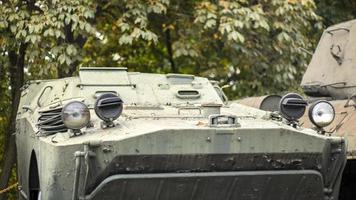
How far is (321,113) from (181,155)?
1.49 metres

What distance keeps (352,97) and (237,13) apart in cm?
403

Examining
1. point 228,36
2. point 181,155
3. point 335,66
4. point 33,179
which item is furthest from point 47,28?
point 181,155

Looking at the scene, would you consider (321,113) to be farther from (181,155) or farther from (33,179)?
(33,179)

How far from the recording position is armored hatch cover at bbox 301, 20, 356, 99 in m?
9.34

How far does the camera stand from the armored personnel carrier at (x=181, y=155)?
582cm

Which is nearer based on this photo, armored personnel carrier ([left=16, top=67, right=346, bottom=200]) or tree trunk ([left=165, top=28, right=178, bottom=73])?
armored personnel carrier ([left=16, top=67, right=346, bottom=200])

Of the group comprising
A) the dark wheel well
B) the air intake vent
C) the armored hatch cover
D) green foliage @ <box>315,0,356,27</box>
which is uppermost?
green foliage @ <box>315,0,356,27</box>

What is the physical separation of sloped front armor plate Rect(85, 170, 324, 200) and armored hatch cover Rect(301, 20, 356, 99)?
3.01m

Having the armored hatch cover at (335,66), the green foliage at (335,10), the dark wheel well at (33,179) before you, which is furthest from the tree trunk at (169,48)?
the dark wheel well at (33,179)

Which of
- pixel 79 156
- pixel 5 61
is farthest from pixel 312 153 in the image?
pixel 5 61

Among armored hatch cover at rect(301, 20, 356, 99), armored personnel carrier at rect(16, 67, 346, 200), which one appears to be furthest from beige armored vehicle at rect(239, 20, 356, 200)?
armored personnel carrier at rect(16, 67, 346, 200)

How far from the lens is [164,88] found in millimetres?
7965

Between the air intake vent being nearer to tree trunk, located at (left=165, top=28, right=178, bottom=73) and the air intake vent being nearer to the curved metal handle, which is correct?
the curved metal handle

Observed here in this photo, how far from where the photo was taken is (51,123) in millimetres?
6578
